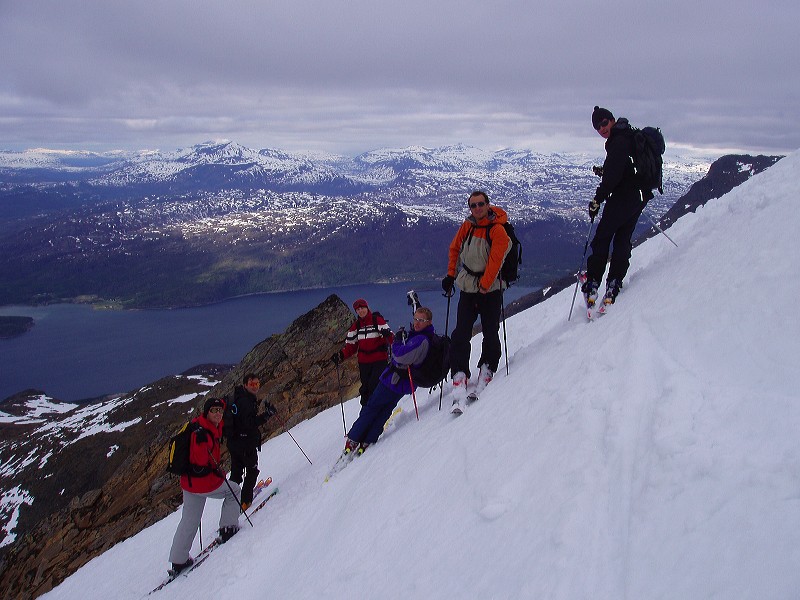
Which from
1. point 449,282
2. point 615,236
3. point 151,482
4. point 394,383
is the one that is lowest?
point 151,482

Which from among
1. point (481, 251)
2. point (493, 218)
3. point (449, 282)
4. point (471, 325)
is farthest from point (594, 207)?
point (471, 325)

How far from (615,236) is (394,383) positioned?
448 centimetres

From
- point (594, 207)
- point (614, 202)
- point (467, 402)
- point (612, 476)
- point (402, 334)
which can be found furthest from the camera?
point (402, 334)

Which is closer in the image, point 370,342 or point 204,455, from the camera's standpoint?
point 204,455

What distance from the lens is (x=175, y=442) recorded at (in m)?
7.89

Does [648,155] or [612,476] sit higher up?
[648,155]

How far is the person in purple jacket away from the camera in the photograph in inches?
310

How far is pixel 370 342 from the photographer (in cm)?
985

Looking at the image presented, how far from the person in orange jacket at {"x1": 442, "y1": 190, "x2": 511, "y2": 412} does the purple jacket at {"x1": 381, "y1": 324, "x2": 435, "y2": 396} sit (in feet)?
1.81

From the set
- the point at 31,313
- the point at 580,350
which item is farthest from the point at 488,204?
the point at 31,313

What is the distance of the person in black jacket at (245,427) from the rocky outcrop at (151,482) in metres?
6.40

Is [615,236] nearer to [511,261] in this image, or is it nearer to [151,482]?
[511,261]

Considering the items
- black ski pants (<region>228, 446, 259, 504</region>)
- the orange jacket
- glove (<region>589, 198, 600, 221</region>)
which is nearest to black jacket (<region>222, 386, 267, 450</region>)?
black ski pants (<region>228, 446, 259, 504</region>)

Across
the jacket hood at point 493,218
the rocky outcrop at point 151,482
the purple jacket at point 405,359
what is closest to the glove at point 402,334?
the purple jacket at point 405,359
